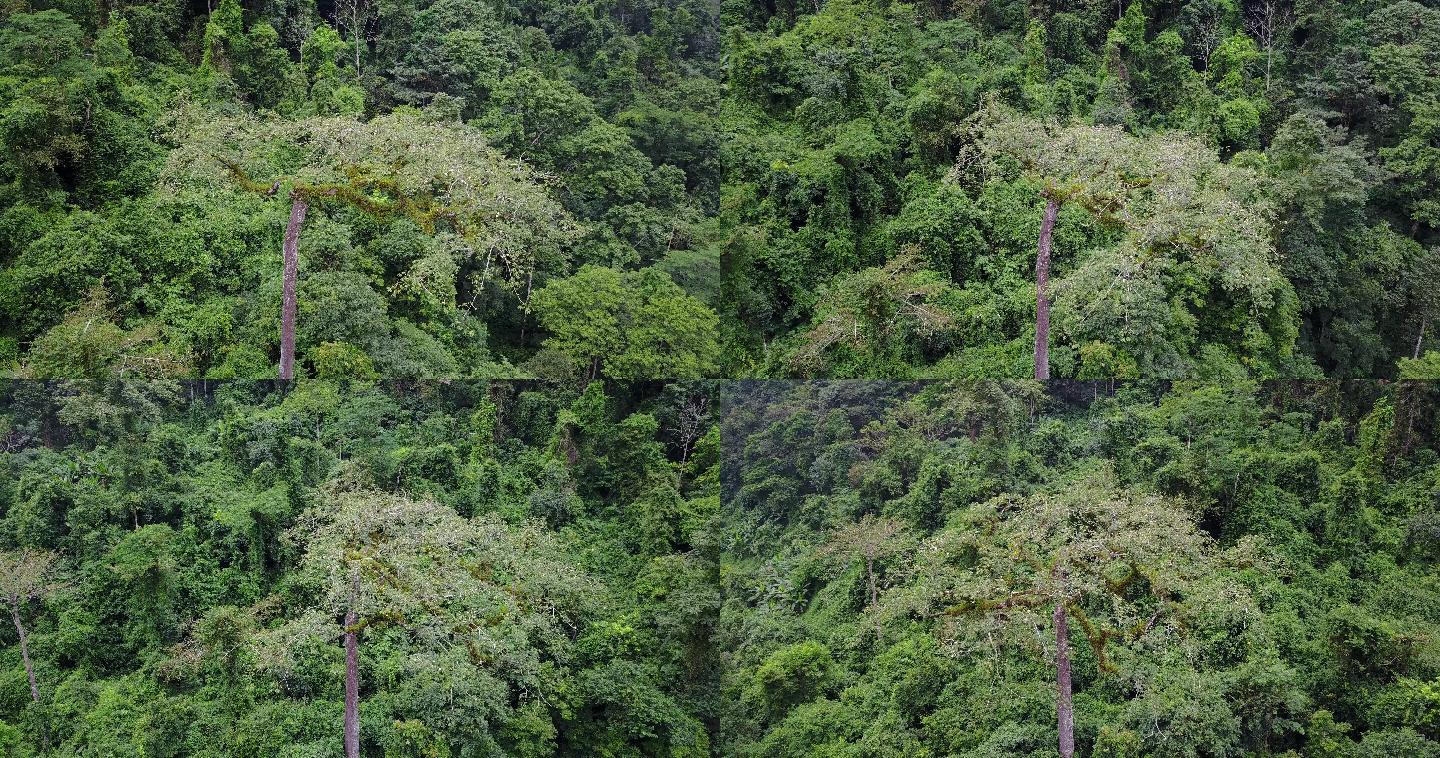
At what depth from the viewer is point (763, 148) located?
1905cm

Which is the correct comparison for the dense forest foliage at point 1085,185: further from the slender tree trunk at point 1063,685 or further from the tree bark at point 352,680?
the tree bark at point 352,680

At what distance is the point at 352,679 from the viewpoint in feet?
54.2

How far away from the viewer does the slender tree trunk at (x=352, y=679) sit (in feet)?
53.4

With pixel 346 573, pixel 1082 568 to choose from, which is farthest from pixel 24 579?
pixel 1082 568

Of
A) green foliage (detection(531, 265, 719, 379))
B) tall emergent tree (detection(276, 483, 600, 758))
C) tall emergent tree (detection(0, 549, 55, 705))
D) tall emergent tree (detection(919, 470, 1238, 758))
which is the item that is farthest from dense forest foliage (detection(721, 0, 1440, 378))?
tall emergent tree (detection(0, 549, 55, 705))

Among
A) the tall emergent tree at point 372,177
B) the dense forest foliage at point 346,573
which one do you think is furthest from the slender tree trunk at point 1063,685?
the tall emergent tree at point 372,177

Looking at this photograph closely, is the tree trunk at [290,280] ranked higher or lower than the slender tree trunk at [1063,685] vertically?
higher

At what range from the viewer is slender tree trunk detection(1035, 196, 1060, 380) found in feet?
54.3

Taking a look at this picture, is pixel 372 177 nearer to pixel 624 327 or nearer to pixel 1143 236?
pixel 624 327

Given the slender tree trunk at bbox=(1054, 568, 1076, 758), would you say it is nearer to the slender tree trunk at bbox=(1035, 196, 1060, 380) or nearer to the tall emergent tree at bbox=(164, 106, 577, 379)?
the slender tree trunk at bbox=(1035, 196, 1060, 380)

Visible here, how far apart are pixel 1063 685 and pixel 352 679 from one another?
23.0ft

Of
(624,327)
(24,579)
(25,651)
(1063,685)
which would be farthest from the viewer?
(624,327)

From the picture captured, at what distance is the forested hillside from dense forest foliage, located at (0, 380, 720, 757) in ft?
2.44

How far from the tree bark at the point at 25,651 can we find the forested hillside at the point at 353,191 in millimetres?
2524
